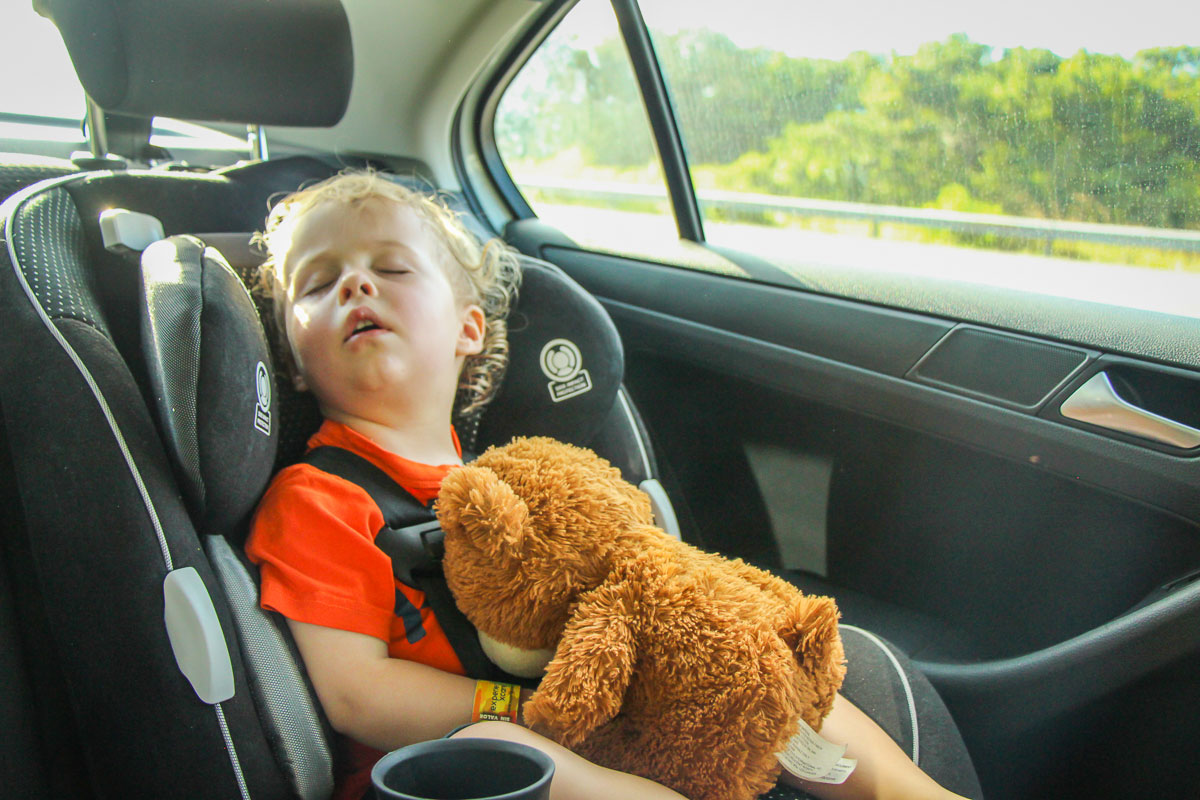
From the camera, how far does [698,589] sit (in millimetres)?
862

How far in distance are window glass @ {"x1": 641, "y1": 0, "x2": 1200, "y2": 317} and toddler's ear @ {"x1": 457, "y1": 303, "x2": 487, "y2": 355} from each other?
A: 0.75m

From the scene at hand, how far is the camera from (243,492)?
1.07m

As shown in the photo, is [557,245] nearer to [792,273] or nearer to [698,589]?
[792,273]

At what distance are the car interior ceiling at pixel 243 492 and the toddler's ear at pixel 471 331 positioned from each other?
14cm

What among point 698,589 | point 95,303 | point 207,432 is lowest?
point 698,589

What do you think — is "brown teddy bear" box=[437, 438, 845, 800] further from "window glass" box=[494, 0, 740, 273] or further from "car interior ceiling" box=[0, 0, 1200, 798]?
"window glass" box=[494, 0, 740, 273]

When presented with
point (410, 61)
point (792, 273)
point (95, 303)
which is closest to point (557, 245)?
point (410, 61)

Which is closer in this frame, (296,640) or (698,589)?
(698,589)

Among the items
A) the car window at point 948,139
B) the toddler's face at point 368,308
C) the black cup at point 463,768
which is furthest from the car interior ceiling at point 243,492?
the black cup at point 463,768

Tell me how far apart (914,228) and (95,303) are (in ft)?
4.83

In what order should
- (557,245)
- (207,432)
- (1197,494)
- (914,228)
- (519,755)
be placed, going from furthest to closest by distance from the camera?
(557,245) < (914,228) < (1197,494) < (207,432) < (519,755)

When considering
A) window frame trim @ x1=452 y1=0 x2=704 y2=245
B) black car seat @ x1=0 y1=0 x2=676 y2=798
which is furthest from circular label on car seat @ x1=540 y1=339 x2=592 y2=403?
window frame trim @ x1=452 y1=0 x2=704 y2=245

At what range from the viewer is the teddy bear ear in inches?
35.1

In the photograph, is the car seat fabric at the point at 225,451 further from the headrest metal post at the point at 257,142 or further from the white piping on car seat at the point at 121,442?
the headrest metal post at the point at 257,142
